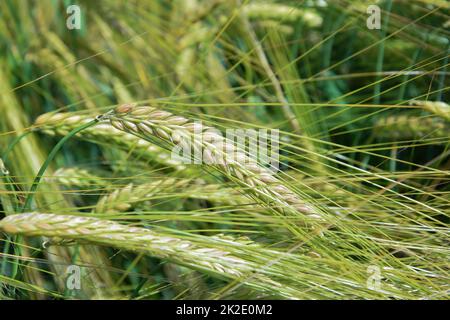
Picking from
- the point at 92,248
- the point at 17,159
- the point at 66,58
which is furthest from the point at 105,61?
the point at 92,248

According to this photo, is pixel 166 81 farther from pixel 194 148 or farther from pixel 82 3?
pixel 194 148

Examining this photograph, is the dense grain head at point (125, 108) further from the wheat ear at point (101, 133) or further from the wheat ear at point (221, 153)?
the wheat ear at point (101, 133)

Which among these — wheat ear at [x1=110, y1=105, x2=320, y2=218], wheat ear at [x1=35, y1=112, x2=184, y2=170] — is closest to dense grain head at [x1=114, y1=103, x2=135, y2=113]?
wheat ear at [x1=110, y1=105, x2=320, y2=218]

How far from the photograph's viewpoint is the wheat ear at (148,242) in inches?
30.4

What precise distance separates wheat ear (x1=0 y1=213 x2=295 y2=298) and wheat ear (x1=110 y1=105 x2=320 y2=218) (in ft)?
0.23

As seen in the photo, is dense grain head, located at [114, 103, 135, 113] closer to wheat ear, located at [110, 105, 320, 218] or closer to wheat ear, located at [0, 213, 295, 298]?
wheat ear, located at [110, 105, 320, 218]

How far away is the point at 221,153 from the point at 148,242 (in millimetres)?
127

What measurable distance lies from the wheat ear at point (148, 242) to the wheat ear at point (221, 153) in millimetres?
70

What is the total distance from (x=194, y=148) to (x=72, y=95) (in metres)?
0.63

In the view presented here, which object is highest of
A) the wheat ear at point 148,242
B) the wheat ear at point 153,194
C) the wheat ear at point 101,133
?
the wheat ear at point 101,133

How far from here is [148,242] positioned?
787mm

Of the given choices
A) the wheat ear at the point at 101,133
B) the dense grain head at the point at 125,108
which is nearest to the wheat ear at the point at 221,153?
the dense grain head at the point at 125,108

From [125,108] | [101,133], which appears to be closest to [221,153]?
[125,108]

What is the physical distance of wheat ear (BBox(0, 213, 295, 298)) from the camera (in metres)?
0.77
